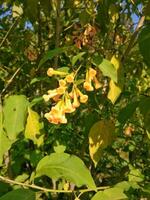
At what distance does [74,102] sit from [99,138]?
0.81ft

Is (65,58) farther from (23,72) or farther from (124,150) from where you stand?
(124,150)

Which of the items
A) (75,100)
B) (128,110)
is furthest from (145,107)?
(75,100)

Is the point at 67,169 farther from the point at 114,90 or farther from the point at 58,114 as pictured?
the point at 114,90

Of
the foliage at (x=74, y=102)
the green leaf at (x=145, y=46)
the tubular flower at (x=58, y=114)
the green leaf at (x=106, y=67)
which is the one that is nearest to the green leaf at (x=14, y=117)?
the foliage at (x=74, y=102)

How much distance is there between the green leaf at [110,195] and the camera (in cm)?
125

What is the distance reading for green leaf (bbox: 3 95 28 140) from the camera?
129 cm

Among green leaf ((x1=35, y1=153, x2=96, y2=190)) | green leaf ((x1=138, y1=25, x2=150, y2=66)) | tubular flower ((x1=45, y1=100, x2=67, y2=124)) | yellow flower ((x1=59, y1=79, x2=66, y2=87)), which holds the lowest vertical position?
green leaf ((x1=35, y1=153, x2=96, y2=190))

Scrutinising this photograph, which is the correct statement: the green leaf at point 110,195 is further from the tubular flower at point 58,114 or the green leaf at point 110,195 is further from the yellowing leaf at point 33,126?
the yellowing leaf at point 33,126

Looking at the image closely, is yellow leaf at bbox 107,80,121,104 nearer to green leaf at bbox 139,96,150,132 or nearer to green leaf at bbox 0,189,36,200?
green leaf at bbox 139,96,150,132

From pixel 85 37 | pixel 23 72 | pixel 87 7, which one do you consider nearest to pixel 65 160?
pixel 85 37

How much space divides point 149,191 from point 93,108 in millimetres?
609

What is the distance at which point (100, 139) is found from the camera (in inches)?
58.2

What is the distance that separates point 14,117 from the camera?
130 cm

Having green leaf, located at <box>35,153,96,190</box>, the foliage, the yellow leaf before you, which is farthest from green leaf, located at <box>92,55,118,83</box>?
green leaf, located at <box>35,153,96,190</box>
